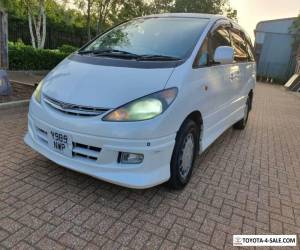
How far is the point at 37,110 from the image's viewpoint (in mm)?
3326

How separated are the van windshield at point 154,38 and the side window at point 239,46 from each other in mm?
1140

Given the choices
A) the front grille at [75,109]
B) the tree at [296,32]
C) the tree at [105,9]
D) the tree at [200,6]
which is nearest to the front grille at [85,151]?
the front grille at [75,109]

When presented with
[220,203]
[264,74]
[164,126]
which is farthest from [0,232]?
[264,74]

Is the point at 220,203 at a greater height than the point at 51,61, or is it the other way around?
the point at 51,61

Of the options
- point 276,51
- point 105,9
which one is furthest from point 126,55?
point 276,51

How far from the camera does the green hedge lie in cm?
933

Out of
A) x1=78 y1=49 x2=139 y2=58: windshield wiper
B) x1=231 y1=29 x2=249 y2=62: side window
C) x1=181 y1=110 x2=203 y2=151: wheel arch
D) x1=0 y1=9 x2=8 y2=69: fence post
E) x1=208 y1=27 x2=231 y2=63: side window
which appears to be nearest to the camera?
x1=181 y1=110 x2=203 y2=151: wheel arch

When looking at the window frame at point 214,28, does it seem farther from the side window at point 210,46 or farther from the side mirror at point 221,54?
the side mirror at point 221,54

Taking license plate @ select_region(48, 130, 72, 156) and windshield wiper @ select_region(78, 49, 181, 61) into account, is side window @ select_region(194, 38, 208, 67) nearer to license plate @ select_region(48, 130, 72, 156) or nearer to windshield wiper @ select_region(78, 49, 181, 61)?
windshield wiper @ select_region(78, 49, 181, 61)

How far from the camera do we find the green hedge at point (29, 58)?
933 centimetres

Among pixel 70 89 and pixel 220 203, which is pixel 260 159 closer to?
pixel 220 203

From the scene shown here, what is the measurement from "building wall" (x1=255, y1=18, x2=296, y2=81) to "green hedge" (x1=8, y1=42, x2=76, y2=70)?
26.3m

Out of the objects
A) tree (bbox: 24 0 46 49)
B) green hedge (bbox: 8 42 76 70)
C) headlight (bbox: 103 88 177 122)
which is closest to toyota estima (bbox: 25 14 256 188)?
headlight (bbox: 103 88 177 122)

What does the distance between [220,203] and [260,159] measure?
190 cm
